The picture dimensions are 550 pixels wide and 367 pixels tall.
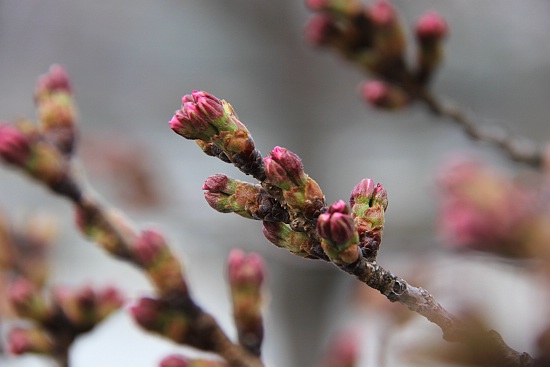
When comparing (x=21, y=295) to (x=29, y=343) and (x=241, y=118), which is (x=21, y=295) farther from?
(x=241, y=118)

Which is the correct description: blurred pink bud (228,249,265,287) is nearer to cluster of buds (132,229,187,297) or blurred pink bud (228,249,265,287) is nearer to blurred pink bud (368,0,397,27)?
cluster of buds (132,229,187,297)

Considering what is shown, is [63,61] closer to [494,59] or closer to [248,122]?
[248,122]

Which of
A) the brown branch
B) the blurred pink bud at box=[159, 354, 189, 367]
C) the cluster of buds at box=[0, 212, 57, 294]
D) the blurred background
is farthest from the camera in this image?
the blurred background

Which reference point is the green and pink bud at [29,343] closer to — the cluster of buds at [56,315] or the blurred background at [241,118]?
the cluster of buds at [56,315]

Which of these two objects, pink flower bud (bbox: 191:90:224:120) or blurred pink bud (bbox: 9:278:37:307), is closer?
pink flower bud (bbox: 191:90:224:120)

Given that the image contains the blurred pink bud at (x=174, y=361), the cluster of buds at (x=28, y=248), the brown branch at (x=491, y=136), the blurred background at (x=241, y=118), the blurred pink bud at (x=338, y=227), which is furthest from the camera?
the blurred background at (x=241, y=118)

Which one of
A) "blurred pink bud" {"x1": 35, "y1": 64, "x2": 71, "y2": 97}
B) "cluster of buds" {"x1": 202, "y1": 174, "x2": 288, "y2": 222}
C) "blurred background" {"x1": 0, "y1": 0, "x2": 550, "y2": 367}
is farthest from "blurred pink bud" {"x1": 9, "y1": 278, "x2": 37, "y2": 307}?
"blurred background" {"x1": 0, "y1": 0, "x2": 550, "y2": 367}

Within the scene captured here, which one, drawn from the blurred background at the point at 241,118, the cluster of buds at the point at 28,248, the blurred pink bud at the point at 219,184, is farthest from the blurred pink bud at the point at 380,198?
the blurred background at the point at 241,118
